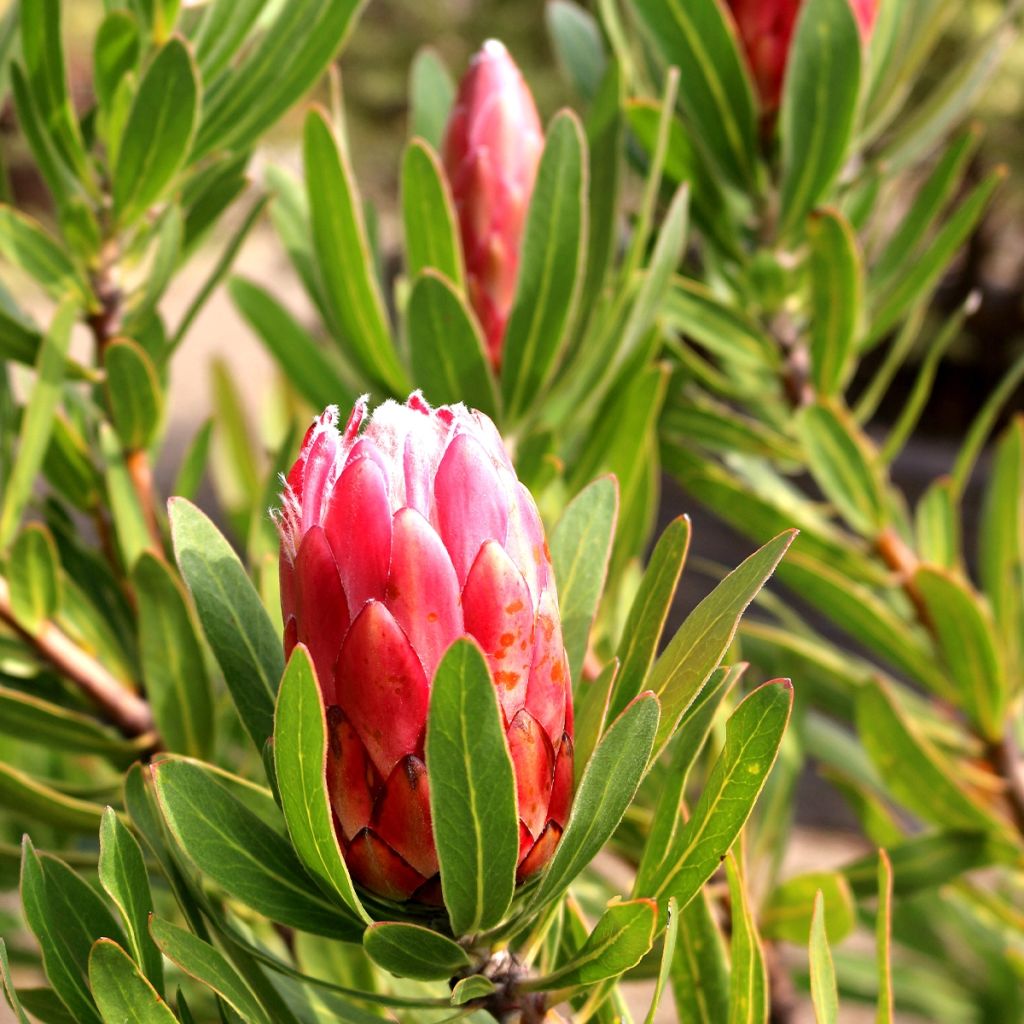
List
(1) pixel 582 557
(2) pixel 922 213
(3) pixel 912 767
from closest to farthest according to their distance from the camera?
(1) pixel 582 557
(3) pixel 912 767
(2) pixel 922 213

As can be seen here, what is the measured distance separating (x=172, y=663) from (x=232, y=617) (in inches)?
7.4

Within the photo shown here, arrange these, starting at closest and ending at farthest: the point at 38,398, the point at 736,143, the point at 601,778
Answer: the point at 601,778 < the point at 38,398 < the point at 736,143

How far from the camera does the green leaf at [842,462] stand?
72 centimetres

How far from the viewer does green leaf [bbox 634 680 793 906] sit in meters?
0.36

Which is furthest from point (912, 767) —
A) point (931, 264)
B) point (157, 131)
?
point (157, 131)

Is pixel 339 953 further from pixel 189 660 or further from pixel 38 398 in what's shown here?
pixel 38 398

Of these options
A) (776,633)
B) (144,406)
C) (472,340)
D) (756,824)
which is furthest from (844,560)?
(144,406)

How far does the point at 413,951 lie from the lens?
0.36m

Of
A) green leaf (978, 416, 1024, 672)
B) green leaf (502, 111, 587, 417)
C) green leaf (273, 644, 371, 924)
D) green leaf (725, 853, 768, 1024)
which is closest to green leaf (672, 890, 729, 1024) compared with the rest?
green leaf (725, 853, 768, 1024)

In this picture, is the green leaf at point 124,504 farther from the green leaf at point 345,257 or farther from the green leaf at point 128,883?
the green leaf at point 128,883

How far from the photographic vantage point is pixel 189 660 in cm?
58

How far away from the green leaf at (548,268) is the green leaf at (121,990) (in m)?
0.36

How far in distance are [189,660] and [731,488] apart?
34 centimetres

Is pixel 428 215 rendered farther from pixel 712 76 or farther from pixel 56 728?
pixel 56 728
